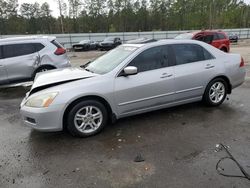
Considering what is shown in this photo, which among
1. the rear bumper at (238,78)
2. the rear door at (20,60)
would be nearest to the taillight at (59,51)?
the rear door at (20,60)

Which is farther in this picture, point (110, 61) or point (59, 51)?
point (59, 51)

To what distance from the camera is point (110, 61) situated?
484 centimetres

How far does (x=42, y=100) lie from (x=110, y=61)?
1.56 m

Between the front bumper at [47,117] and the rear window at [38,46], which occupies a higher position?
the rear window at [38,46]

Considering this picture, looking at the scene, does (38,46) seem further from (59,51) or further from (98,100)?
(98,100)

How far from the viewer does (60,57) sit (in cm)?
848

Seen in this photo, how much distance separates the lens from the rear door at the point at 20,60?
787 centimetres

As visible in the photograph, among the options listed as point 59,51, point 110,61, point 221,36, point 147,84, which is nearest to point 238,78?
point 147,84

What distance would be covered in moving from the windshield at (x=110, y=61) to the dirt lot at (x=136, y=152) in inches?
42.6

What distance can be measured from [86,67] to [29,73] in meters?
3.64

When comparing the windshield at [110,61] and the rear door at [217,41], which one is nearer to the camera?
the windshield at [110,61]

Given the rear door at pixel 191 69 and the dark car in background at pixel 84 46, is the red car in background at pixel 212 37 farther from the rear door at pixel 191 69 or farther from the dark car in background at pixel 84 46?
the dark car in background at pixel 84 46

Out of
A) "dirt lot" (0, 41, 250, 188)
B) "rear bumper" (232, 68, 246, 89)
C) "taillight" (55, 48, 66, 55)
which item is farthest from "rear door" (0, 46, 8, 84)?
"rear bumper" (232, 68, 246, 89)

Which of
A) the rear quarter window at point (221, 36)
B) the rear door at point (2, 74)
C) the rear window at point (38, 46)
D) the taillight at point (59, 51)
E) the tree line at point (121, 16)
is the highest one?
the tree line at point (121, 16)
